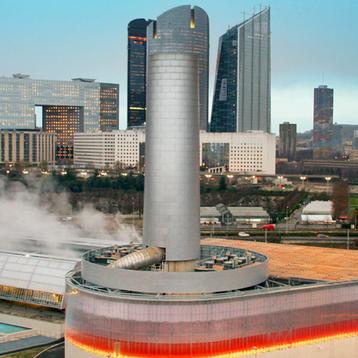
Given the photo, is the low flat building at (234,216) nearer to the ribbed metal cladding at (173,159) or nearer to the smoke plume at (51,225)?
the smoke plume at (51,225)

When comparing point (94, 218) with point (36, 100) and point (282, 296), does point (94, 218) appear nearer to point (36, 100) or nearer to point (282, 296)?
point (282, 296)

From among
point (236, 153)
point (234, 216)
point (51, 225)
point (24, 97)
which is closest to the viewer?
point (51, 225)

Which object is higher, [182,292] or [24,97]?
[24,97]

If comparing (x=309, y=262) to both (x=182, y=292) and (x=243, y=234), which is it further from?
(x=243, y=234)

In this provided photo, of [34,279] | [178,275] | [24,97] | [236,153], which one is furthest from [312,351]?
[24,97]

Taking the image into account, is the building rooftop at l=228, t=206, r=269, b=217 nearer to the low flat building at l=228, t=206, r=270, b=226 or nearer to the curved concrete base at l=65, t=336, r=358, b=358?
the low flat building at l=228, t=206, r=270, b=226

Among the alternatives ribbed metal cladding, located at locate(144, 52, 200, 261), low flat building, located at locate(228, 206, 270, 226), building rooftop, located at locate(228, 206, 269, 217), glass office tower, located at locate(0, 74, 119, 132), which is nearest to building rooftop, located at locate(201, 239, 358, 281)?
ribbed metal cladding, located at locate(144, 52, 200, 261)

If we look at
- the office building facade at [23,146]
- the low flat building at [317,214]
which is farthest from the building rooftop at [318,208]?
the office building facade at [23,146]

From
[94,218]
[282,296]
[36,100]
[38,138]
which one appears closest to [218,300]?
[282,296]
